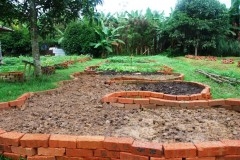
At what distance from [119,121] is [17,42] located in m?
22.0

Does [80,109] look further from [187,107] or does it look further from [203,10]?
[203,10]

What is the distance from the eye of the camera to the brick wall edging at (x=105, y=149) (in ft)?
9.12

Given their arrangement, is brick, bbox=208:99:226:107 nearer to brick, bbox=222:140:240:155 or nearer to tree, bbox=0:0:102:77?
brick, bbox=222:140:240:155

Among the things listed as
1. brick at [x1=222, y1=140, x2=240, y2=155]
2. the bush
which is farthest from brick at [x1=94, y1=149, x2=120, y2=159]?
the bush

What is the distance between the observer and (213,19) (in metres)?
19.9

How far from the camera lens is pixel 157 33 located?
76.0ft

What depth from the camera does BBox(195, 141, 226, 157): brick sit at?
2.79 metres

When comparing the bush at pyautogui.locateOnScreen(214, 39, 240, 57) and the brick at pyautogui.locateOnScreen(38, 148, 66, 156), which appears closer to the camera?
the brick at pyautogui.locateOnScreen(38, 148, 66, 156)

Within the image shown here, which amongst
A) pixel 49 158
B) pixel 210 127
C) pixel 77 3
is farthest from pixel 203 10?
pixel 49 158

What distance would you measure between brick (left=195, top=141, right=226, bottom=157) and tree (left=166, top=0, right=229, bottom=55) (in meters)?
17.5

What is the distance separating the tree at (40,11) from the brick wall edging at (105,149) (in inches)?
201

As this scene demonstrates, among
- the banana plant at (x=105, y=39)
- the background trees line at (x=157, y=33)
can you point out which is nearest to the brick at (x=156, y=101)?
the background trees line at (x=157, y=33)

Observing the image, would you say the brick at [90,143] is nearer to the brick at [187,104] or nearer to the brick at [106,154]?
the brick at [106,154]

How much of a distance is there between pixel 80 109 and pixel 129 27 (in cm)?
1946
